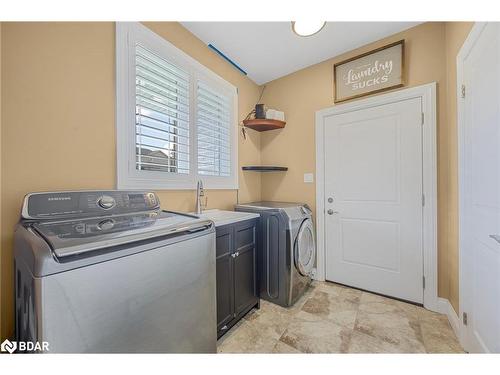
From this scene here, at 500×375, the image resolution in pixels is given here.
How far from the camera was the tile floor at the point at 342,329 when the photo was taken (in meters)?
1.43

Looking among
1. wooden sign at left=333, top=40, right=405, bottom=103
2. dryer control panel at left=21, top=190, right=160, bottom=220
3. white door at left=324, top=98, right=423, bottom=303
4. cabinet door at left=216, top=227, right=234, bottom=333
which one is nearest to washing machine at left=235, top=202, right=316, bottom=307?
cabinet door at left=216, top=227, right=234, bottom=333

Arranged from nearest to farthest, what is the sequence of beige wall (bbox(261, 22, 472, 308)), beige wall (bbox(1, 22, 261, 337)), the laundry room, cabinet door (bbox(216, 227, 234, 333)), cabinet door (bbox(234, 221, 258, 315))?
the laundry room → beige wall (bbox(1, 22, 261, 337)) → cabinet door (bbox(216, 227, 234, 333)) → cabinet door (bbox(234, 221, 258, 315)) → beige wall (bbox(261, 22, 472, 308))

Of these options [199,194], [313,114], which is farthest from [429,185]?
[199,194]

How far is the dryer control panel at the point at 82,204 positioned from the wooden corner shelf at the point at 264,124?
158 cm

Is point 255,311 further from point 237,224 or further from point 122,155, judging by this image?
point 122,155

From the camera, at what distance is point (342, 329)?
162 centimetres

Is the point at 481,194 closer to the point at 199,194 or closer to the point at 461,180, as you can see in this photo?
the point at 461,180

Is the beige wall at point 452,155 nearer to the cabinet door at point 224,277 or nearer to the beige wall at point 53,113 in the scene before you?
the cabinet door at point 224,277

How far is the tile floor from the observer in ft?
4.68

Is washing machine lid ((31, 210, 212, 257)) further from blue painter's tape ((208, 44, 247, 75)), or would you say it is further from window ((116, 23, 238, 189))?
blue painter's tape ((208, 44, 247, 75))

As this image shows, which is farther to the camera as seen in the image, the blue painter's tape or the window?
the blue painter's tape

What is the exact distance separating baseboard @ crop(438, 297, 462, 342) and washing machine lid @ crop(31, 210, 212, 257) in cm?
202
